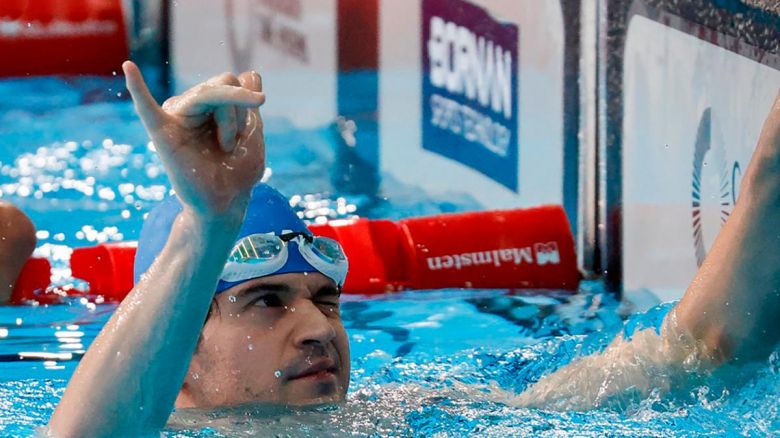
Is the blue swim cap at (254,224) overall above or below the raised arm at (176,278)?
below

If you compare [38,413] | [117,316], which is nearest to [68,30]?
[38,413]

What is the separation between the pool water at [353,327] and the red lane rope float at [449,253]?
0.35ft

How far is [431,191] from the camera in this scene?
5.22 meters

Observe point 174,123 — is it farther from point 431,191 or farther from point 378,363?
point 431,191

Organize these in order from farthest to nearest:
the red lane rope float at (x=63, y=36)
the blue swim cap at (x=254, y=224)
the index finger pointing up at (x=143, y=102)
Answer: the red lane rope float at (x=63, y=36) → the blue swim cap at (x=254, y=224) → the index finger pointing up at (x=143, y=102)

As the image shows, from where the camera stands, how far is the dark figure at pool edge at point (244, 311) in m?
1.50

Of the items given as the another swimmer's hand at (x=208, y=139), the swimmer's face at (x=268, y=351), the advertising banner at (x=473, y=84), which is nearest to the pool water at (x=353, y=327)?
the swimmer's face at (x=268, y=351)

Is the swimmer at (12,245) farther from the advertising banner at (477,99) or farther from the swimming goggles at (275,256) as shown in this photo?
the swimming goggles at (275,256)

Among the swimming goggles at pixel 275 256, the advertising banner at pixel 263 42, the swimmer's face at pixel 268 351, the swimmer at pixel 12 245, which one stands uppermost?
the swimming goggles at pixel 275 256

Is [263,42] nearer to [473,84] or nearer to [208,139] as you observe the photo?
[473,84]

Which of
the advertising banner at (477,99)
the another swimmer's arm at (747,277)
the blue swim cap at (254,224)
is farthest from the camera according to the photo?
the advertising banner at (477,99)

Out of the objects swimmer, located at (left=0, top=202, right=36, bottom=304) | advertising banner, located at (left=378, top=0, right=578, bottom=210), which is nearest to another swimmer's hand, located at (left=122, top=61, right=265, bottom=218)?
swimmer, located at (left=0, top=202, right=36, bottom=304)

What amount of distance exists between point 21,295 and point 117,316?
8.54ft

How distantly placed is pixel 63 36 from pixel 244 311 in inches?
148
